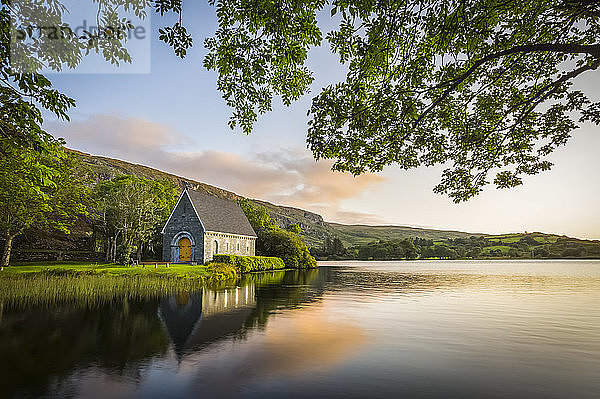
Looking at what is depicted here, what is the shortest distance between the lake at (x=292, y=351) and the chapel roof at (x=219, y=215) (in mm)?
26460

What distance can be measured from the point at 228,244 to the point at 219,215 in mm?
4157

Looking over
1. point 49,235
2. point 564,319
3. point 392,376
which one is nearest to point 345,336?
point 392,376

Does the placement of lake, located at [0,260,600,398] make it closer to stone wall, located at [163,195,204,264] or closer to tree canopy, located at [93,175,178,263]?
tree canopy, located at [93,175,178,263]

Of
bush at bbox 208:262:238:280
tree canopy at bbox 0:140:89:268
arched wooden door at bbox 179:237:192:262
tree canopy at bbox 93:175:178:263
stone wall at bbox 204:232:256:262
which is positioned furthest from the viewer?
stone wall at bbox 204:232:256:262

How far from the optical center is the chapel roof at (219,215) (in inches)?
1702

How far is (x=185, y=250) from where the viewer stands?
41875mm

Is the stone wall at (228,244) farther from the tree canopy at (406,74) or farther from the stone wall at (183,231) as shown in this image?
the tree canopy at (406,74)

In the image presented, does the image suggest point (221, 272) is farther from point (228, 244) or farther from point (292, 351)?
point (292, 351)

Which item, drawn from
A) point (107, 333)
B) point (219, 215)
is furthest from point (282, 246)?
point (107, 333)

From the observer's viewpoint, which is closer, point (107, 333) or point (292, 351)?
point (292, 351)

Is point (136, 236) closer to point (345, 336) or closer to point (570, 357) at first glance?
point (345, 336)

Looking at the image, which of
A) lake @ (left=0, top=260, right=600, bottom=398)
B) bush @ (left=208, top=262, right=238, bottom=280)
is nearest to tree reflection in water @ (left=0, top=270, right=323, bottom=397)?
lake @ (left=0, top=260, right=600, bottom=398)

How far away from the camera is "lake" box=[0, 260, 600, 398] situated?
723 cm

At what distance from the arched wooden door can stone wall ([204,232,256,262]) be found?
6.83 ft
